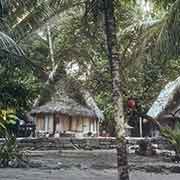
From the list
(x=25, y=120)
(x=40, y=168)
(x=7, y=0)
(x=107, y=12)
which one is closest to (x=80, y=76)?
(x=40, y=168)

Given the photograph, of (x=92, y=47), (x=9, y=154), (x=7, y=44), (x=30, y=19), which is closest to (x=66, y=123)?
(x=92, y=47)

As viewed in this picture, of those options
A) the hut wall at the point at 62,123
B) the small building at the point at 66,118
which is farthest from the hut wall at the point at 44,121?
the hut wall at the point at 62,123

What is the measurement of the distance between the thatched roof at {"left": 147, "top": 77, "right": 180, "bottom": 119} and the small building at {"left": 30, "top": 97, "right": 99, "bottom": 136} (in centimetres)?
469

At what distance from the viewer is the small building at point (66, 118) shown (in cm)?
2873

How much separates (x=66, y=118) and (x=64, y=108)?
239 centimetres

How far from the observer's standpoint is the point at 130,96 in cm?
2453

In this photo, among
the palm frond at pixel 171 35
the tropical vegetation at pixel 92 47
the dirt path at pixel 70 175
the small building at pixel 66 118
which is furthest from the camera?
the small building at pixel 66 118

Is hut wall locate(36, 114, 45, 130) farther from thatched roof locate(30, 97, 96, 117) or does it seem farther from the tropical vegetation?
the tropical vegetation

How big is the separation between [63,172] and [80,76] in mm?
5470

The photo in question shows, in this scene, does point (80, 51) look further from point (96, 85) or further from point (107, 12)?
point (107, 12)

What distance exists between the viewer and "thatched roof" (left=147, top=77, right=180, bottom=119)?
25.9 metres

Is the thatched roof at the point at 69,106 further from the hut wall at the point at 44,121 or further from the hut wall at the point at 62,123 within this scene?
the hut wall at the point at 44,121

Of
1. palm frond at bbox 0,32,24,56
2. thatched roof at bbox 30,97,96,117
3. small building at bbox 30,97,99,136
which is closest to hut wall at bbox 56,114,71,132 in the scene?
small building at bbox 30,97,99,136

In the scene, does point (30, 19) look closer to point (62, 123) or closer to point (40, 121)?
point (40, 121)
